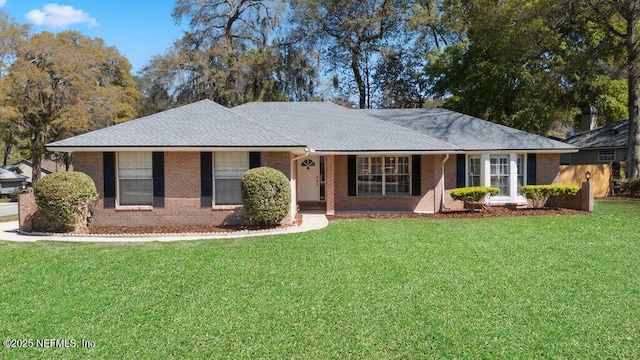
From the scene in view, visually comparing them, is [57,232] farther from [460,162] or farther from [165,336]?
[460,162]

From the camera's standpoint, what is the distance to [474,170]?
1684cm

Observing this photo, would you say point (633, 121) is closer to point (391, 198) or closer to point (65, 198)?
point (391, 198)

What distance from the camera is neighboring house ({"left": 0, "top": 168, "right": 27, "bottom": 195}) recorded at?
1671 inches

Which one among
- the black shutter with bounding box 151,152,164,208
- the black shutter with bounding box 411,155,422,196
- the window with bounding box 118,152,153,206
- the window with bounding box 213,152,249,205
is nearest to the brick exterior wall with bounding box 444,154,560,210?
the black shutter with bounding box 411,155,422,196

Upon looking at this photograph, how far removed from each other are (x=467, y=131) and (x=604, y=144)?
14261 millimetres

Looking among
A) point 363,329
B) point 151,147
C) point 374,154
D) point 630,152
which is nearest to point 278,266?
point 363,329

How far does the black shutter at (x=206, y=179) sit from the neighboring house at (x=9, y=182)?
39.9 metres

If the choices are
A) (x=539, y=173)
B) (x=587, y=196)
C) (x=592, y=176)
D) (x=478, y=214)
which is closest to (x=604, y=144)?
(x=592, y=176)

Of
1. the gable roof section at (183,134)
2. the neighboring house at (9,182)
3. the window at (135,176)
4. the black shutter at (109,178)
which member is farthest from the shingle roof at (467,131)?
the neighboring house at (9,182)

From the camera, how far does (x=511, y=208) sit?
16.5 meters

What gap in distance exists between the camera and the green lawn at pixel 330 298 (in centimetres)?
457

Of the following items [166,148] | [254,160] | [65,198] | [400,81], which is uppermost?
[400,81]

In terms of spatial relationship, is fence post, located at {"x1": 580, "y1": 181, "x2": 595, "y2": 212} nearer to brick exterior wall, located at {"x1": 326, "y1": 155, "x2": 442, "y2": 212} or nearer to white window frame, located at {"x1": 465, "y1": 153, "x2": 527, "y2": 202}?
white window frame, located at {"x1": 465, "y1": 153, "x2": 527, "y2": 202}

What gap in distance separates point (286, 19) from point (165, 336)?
35.2 meters
